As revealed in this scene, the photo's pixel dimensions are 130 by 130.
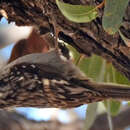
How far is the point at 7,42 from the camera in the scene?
16.9 feet

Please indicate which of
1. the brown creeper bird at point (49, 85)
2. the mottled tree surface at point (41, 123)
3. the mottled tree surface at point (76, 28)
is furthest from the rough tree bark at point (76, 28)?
the mottled tree surface at point (41, 123)

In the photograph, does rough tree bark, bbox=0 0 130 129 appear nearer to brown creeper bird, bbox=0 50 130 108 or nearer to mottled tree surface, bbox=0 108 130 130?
brown creeper bird, bbox=0 50 130 108

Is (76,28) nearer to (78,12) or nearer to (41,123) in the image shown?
(78,12)

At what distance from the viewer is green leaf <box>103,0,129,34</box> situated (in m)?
2.50

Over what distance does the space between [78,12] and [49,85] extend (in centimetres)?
73

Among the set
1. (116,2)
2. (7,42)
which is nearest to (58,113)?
(7,42)

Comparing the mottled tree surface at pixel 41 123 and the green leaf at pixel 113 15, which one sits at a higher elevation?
the green leaf at pixel 113 15

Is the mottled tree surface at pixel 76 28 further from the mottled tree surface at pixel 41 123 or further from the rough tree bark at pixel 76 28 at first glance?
the mottled tree surface at pixel 41 123

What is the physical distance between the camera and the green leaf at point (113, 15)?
2496 mm

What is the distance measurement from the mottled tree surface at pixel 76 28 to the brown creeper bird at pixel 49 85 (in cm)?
19

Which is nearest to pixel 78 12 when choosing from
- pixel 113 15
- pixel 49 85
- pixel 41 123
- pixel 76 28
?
pixel 113 15

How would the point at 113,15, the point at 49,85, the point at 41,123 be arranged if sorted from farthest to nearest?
the point at 41,123
the point at 49,85
the point at 113,15

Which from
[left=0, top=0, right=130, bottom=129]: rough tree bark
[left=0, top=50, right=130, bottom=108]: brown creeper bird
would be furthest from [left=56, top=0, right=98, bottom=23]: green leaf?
[left=0, top=50, right=130, bottom=108]: brown creeper bird

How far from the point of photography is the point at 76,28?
2965 mm
